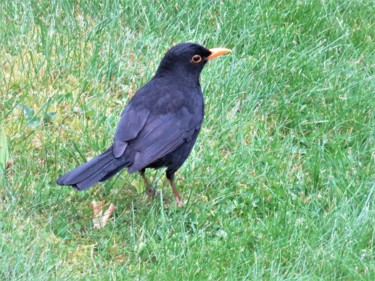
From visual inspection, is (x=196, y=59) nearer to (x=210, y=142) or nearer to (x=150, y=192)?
(x=210, y=142)

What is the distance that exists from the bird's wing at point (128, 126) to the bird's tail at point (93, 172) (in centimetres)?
5

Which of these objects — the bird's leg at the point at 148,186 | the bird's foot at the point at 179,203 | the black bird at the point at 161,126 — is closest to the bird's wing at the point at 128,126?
the black bird at the point at 161,126

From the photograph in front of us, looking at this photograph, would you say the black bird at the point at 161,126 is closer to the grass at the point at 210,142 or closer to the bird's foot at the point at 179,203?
the bird's foot at the point at 179,203

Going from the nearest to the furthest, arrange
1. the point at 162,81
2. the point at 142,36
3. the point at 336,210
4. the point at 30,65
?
the point at 336,210
the point at 162,81
the point at 30,65
the point at 142,36

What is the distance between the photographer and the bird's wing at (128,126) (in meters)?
5.32

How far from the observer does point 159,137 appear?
216 inches

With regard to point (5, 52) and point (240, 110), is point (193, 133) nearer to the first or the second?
point (240, 110)

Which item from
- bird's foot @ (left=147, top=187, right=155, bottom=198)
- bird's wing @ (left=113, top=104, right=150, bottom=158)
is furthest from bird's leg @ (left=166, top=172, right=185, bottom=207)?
bird's wing @ (left=113, top=104, right=150, bottom=158)

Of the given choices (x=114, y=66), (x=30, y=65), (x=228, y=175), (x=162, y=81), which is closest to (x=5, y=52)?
(x=30, y=65)

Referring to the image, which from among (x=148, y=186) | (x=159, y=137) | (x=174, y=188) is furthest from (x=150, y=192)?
(x=159, y=137)

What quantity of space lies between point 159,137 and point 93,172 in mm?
542

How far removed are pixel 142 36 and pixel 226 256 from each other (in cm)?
253

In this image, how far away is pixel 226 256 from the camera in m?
5.00

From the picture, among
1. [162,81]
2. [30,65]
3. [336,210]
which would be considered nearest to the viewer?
[336,210]
